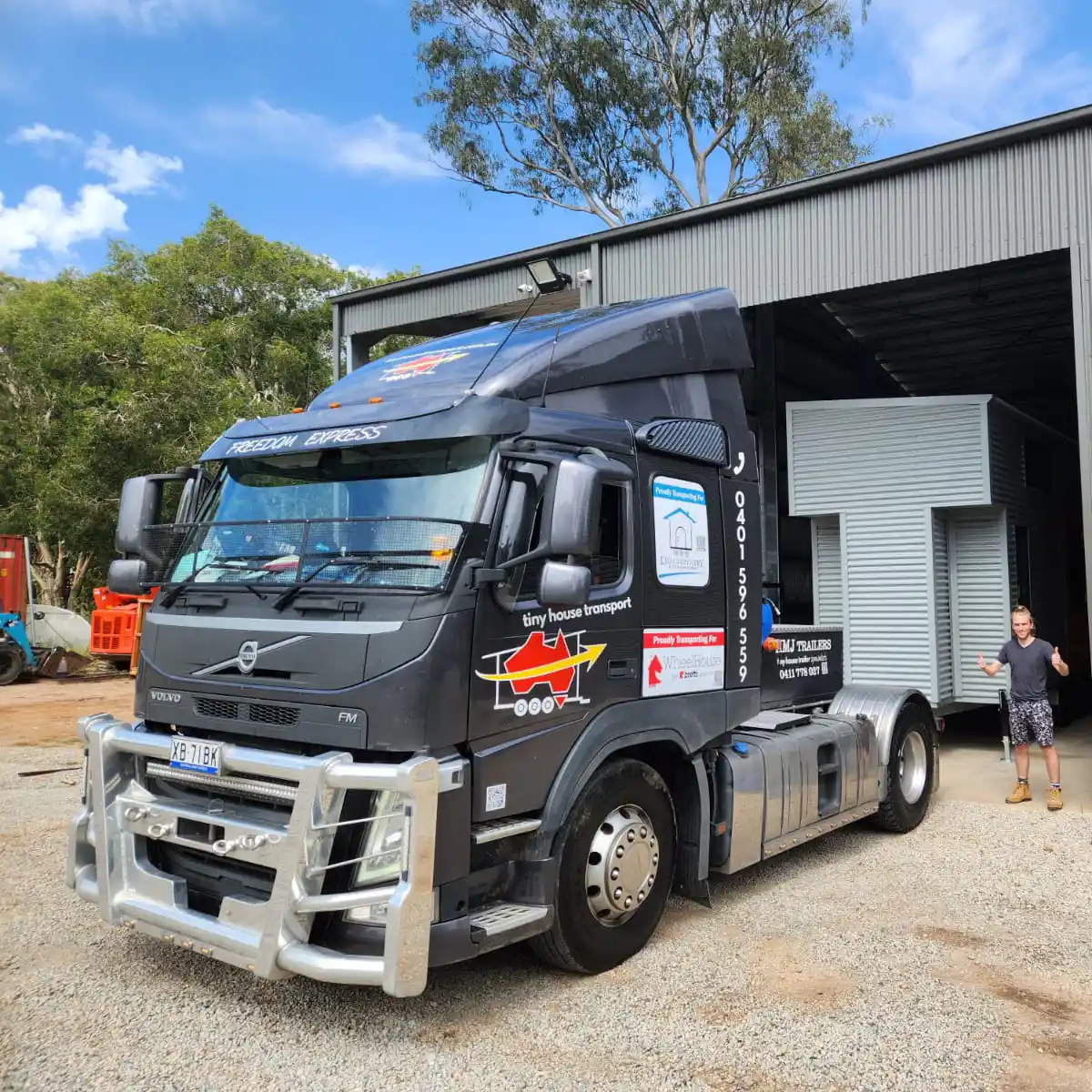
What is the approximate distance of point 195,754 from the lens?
4129mm

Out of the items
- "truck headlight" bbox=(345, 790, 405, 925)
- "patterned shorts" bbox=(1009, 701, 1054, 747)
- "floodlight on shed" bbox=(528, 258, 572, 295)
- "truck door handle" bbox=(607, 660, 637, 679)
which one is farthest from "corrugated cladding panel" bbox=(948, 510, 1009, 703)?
"truck headlight" bbox=(345, 790, 405, 925)

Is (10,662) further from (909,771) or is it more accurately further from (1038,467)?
(1038,467)

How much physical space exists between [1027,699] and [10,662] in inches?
671

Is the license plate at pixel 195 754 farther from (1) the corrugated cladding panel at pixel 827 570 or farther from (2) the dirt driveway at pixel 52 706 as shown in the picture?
(2) the dirt driveway at pixel 52 706

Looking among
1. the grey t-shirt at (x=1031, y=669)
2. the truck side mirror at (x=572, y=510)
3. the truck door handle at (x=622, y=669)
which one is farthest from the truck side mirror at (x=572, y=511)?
the grey t-shirt at (x=1031, y=669)

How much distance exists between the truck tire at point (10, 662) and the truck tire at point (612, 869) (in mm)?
16504

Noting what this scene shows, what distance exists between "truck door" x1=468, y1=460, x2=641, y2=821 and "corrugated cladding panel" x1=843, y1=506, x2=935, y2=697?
22.3 feet

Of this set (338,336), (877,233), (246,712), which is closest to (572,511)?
(246,712)

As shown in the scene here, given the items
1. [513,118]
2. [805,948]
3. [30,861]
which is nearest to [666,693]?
[805,948]

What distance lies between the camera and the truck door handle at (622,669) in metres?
4.59

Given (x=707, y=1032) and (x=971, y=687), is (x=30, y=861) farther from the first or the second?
(x=971, y=687)

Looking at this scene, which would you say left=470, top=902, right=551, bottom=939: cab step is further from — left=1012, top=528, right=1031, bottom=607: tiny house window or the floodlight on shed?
left=1012, top=528, right=1031, bottom=607: tiny house window

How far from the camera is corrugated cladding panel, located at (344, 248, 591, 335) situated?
1215 cm

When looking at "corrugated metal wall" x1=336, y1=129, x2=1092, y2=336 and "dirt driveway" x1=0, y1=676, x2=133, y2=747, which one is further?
"dirt driveway" x1=0, y1=676, x2=133, y2=747
